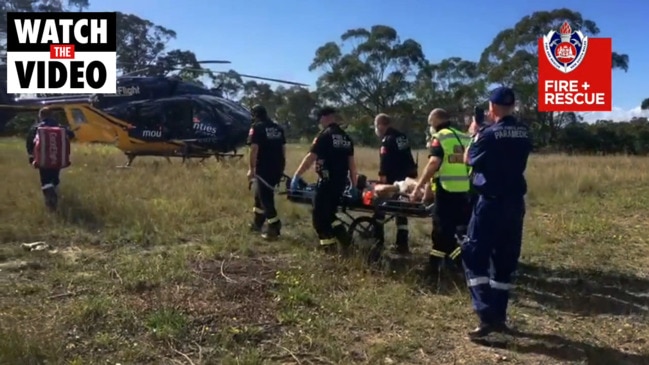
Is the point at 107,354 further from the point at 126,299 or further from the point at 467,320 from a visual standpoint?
the point at 467,320

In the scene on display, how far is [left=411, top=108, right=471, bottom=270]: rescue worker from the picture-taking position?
5855 mm

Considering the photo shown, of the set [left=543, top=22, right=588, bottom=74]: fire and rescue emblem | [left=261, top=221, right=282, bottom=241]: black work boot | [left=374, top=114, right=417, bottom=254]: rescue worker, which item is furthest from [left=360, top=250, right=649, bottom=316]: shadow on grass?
[left=543, top=22, right=588, bottom=74]: fire and rescue emblem

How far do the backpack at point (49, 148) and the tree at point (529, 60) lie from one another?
36687mm

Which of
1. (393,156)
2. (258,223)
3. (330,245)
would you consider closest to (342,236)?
(330,245)

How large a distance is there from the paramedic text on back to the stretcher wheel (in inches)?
453

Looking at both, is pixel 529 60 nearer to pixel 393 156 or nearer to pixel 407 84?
pixel 407 84

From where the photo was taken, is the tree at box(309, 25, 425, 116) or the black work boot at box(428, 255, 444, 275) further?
the tree at box(309, 25, 425, 116)

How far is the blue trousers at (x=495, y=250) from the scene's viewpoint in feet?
15.1

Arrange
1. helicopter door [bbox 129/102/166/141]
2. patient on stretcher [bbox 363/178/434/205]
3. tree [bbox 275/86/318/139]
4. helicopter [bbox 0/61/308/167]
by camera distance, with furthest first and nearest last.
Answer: tree [bbox 275/86/318/139] → helicopter door [bbox 129/102/166/141] → helicopter [bbox 0/61/308/167] → patient on stretcher [bbox 363/178/434/205]

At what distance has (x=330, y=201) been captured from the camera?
6641 millimetres

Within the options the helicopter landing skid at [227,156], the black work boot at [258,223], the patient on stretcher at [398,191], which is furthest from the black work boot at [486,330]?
the helicopter landing skid at [227,156]

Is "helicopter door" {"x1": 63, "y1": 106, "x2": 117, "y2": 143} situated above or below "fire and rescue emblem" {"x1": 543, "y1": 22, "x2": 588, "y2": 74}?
below

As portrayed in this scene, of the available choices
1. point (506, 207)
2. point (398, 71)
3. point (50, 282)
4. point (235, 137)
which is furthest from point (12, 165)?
point (398, 71)

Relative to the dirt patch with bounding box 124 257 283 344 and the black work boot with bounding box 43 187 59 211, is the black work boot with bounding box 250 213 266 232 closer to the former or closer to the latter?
the dirt patch with bounding box 124 257 283 344
